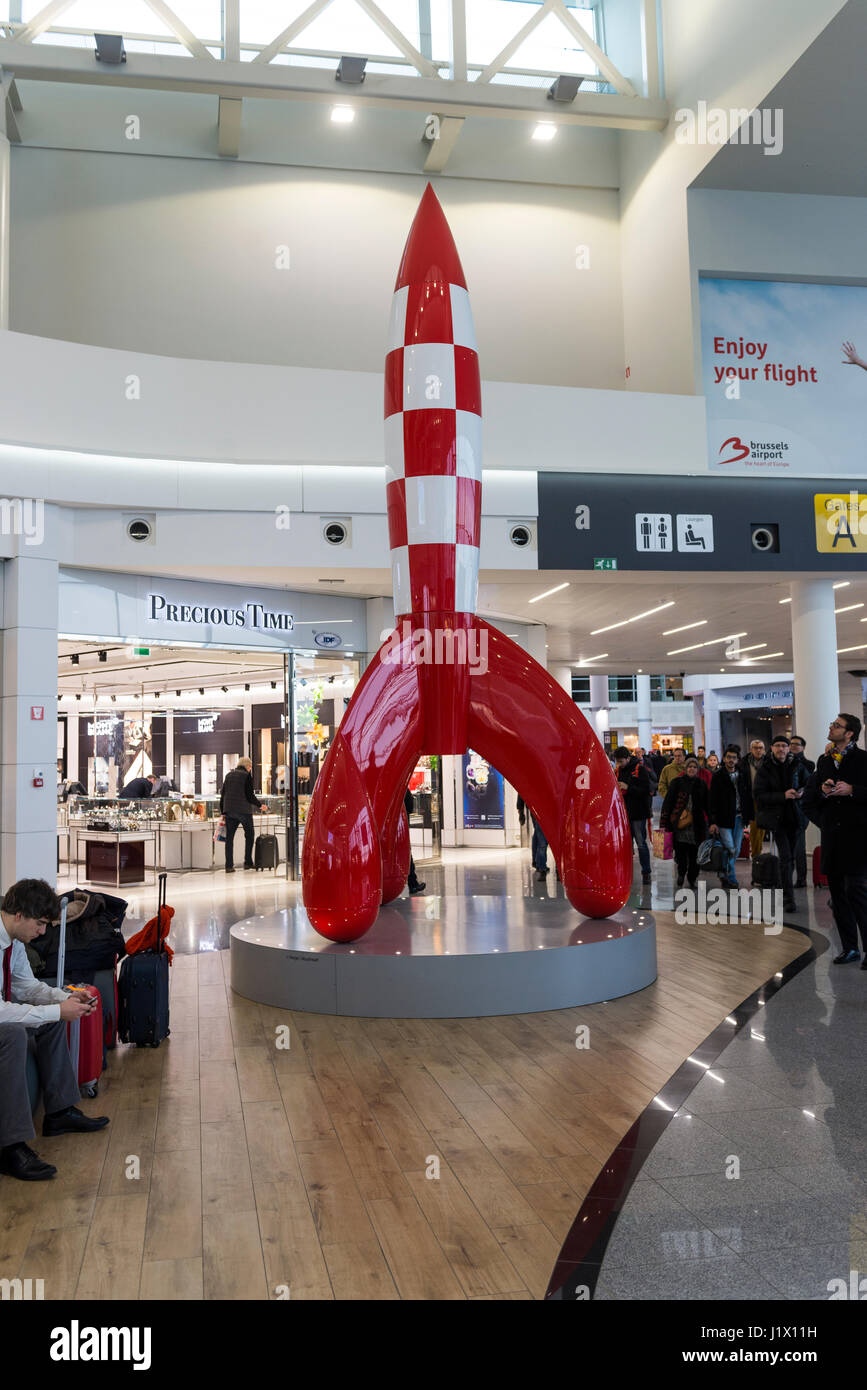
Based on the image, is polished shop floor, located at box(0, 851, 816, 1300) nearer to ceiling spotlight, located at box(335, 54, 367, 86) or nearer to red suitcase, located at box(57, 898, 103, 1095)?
red suitcase, located at box(57, 898, 103, 1095)

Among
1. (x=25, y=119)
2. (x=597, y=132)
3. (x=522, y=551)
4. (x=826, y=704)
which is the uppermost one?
(x=597, y=132)

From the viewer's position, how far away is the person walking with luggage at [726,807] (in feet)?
30.8

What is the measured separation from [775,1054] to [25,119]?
38.5 ft

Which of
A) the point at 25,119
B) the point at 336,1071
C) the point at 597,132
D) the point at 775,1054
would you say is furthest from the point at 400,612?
the point at 597,132

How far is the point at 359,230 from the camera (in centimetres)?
1172

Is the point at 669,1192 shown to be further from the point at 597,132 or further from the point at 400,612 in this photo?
the point at 597,132

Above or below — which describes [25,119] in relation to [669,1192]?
above

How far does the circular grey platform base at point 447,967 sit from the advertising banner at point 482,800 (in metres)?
7.53

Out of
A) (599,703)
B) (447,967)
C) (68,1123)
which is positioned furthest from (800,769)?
(599,703)

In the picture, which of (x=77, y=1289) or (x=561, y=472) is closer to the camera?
(x=77, y=1289)

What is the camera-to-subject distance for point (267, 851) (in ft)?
39.7

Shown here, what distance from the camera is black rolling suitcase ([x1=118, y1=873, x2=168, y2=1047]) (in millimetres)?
4934

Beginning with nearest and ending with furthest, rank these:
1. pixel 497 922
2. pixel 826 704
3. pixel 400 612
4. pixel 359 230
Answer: pixel 400 612 < pixel 497 922 < pixel 826 704 < pixel 359 230

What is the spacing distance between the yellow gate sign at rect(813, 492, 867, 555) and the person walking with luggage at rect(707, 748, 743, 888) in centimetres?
229
